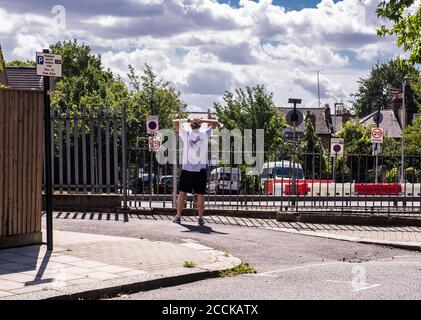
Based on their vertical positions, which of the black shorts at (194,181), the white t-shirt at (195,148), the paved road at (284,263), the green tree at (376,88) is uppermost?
the green tree at (376,88)

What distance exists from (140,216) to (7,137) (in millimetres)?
5305

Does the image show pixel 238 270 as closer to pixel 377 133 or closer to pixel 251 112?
pixel 377 133

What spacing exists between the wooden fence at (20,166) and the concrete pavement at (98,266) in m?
0.27

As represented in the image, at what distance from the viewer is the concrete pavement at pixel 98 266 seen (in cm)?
679

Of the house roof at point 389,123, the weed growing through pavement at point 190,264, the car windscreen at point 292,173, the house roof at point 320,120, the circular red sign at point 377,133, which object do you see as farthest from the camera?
the house roof at point 320,120

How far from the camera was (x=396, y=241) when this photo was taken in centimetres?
1163

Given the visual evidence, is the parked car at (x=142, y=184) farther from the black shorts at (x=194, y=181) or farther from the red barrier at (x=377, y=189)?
the red barrier at (x=377, y=189)

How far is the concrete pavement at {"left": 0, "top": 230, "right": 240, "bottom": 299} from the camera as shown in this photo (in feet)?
22.3

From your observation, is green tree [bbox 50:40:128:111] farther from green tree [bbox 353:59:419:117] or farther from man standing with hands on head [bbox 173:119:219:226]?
green tree [bbox 353:59:419:117]

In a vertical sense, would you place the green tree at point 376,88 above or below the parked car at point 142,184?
above

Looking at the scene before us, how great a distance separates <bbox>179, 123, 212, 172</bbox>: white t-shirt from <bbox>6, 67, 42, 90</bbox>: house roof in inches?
1013

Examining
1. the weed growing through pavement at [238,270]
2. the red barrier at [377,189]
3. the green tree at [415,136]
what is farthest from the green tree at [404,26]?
the green tree at [415,136]

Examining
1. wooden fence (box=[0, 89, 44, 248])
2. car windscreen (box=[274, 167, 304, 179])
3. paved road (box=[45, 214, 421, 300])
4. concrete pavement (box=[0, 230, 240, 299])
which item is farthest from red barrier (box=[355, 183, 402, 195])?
wooden fence (box=[0, 89, 44, 248])
